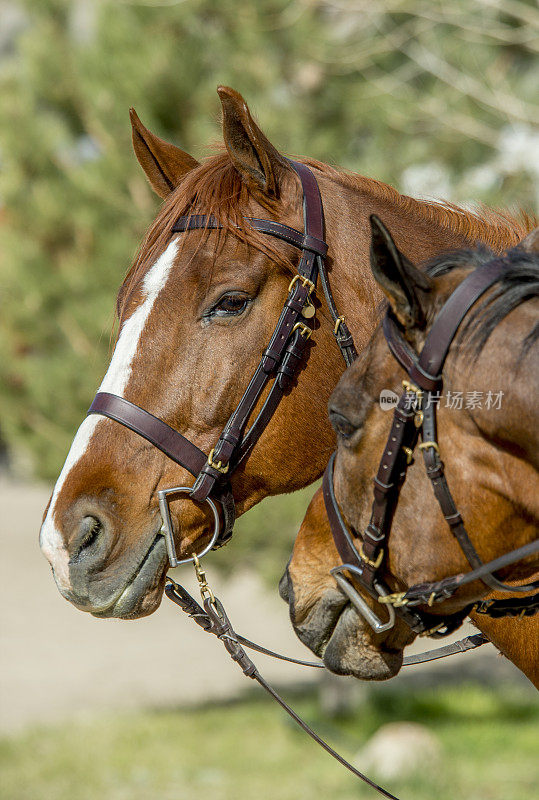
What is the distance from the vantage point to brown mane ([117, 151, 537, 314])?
270 centimetres

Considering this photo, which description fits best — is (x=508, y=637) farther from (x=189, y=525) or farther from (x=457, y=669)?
(x=457, y=669)

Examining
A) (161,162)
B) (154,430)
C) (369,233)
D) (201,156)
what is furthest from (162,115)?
(154,430)

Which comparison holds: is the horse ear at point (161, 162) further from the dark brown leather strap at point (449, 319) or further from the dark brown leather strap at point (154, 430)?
the dark brown leather strap at point (449, 319)

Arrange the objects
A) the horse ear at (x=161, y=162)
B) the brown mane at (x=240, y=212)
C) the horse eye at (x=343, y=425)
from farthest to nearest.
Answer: the horse ear at (x=161, y=162) → the brown mane at (x=240, y=212) → the horse eye at (x=343, y=425)

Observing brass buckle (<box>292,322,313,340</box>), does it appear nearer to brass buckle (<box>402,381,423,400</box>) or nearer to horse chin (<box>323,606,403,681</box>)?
brass buckle (<box>402,381,423,400</box>)

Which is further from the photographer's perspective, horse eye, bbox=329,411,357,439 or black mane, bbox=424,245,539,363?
horse eye, bbox=329,411,357,439

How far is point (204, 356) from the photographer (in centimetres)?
259

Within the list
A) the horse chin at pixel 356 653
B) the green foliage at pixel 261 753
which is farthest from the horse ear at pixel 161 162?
the green foliage at pixel 261 753

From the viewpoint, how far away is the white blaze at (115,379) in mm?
2436

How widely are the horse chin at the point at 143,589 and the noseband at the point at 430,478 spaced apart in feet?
2.19

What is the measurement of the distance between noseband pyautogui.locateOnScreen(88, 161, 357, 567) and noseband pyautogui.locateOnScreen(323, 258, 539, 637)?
0.58 meters

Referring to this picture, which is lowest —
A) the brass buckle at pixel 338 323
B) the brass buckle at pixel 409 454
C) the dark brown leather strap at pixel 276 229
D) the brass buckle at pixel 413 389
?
the brass buckle at pixel 409 454

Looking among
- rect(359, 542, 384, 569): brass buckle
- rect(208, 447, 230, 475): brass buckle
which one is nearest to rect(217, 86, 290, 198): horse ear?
rect(208, 447, 230, 475): brass buckle

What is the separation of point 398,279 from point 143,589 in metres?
1.28
